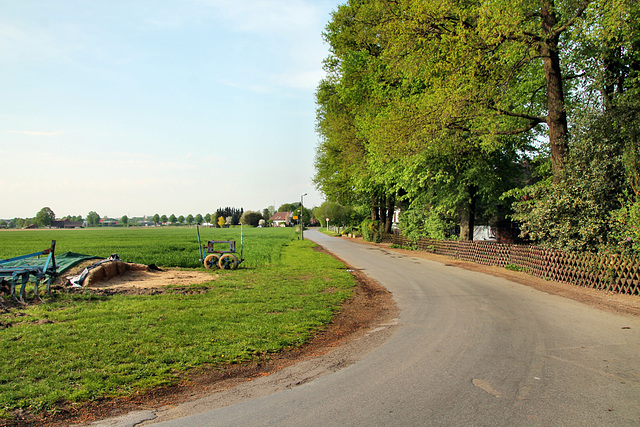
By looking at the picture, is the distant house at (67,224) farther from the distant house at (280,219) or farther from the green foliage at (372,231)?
the green foliage at (372,231)

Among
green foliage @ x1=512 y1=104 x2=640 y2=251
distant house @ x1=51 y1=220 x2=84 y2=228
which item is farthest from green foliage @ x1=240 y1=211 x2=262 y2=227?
green foliage @ x1=512 y1=104 x2=640 y2=251

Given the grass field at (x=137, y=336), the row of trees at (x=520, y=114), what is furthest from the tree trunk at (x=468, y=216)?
the grass field at (x=137, y=336)

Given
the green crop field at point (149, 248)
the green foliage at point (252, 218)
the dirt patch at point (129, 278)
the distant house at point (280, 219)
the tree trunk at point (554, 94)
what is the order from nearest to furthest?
the dirt patch at point (129, 278) → the tree trunk at point (554, 94) → the green crop field at point (149, 248) → the green foliage at point (252, 218) → the distant house at point (280, 219)

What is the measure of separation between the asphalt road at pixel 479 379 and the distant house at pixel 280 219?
165 metres

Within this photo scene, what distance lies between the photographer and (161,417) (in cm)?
409

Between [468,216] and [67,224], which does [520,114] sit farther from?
[67,224]

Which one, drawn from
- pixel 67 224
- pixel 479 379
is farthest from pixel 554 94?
pixel 67 224

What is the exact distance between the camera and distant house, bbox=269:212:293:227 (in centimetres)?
17688

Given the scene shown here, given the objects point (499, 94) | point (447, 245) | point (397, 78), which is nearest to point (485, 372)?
point (499, 94)

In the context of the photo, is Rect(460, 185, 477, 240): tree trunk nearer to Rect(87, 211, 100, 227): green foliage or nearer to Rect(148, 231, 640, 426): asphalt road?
Rect(148, 231, 640, 426): asphalt road

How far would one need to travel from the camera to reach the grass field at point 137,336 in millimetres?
4727

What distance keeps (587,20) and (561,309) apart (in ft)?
31.4

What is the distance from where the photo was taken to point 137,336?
21.8ft

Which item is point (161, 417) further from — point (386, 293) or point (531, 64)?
point (531, 64)
